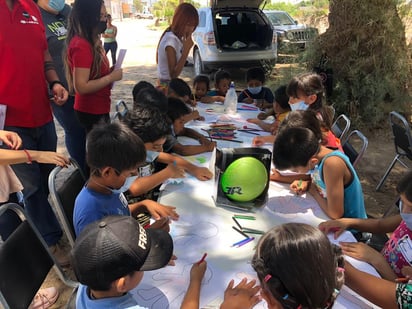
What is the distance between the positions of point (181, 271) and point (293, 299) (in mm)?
488

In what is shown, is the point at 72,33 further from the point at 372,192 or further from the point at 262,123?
the point at 372,192

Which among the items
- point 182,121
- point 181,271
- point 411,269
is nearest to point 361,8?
point 182,121

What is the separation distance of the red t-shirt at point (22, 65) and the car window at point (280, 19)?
9235 millimetres

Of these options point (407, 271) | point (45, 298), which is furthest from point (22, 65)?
point (407, 271)

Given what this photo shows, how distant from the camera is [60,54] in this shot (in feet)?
8.51

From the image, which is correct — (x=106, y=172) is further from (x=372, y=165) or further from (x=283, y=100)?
(x=372, y=165)

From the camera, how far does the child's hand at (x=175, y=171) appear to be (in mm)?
1839

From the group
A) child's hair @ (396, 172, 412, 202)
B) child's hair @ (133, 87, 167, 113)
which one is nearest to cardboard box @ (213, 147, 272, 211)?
child's hair @ (396, 172, 412, 202)

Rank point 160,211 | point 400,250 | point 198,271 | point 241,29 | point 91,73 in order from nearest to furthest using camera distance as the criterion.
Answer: point 198,271 → point 400,250 → point 160,211 → point 91,73 → point 241,29

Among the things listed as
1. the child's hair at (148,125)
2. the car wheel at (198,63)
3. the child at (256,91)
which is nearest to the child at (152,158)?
the child's hair at (148,125)

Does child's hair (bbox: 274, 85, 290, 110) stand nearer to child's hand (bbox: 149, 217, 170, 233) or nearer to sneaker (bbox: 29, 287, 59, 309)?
child's hand (bbox: 149, 217, 170, 233)

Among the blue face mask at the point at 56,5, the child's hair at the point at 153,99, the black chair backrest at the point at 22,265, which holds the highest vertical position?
the blue face mask at the point at 56,5

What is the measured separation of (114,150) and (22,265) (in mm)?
581

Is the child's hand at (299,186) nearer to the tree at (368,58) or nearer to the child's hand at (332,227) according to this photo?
the child's hand at (332,227)
